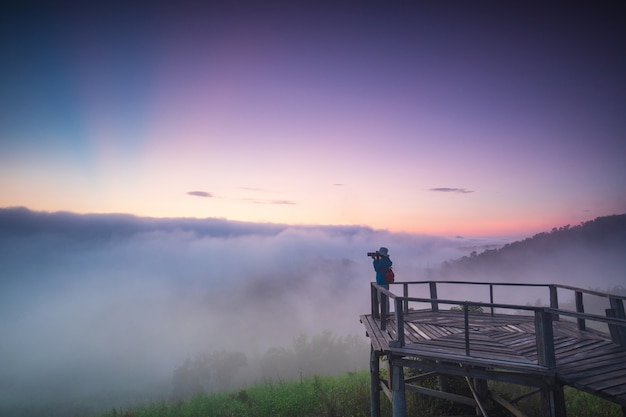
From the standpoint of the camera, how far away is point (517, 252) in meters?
134

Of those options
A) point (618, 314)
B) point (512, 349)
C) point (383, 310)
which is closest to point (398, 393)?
point (383, 310)

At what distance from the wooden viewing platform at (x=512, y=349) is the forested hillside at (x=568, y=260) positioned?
11247 centimetres

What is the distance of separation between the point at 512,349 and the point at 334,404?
10504 mm

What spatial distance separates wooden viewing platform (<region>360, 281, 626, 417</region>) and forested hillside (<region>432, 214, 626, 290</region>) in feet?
369

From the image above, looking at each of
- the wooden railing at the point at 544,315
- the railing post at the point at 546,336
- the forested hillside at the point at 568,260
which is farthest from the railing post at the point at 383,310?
the forested hillside at the point at 568,260

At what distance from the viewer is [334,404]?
54.3 feet

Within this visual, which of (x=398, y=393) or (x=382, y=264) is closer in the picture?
(x=398, y=393)

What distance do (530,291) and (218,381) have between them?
128890mm

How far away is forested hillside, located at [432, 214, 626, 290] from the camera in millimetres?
102375

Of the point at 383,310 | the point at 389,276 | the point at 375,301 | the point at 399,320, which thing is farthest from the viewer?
the point at 375,301

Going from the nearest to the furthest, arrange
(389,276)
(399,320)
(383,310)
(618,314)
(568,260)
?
(618,314), (399,320), (383,310), (389,276), (568,260)

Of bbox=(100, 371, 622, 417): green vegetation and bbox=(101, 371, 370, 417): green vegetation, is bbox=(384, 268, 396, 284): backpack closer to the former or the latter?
bbox=(100, 371, 622, 417): green vegetation

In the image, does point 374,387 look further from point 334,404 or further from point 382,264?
point 334,404

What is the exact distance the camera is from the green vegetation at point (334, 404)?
559 inches
